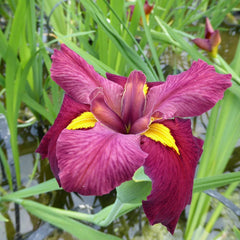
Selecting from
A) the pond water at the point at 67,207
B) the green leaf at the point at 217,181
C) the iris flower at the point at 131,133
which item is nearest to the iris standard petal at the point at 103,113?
the iris flower at the point at 131,133

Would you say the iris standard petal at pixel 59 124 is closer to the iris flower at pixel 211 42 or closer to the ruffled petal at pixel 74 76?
the ruffled petal at pixel 74 76

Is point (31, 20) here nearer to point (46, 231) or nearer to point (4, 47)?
point (4, 47)

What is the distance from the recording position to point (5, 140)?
0.92 metres

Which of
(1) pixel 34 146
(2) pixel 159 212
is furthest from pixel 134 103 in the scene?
(1) pixel 34 146

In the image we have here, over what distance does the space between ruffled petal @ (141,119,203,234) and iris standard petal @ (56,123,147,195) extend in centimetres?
2

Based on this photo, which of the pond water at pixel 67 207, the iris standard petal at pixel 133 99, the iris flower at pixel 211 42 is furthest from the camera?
the iris flower at pixel 211 42

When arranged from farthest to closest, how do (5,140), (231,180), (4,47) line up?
(5,140)
(4,47)
(231,180)

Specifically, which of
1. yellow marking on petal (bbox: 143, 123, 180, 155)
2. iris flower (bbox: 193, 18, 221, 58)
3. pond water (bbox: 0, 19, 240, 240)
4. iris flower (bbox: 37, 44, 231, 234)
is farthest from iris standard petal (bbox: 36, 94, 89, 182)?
iris flower (bbox: 193, 18, 221, 58)

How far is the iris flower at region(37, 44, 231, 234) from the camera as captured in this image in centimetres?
29

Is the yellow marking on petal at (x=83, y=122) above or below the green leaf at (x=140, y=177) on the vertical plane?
above

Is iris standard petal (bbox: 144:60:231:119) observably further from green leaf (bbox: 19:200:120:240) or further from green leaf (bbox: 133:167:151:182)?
green leaf (bbox: 19:200:120:240)

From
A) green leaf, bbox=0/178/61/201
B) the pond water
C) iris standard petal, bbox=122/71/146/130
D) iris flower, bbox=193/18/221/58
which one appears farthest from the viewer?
iris flower, bbox=193/18/221/58

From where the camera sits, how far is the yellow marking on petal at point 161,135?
1.16 feet

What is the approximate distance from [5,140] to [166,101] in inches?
27.5
